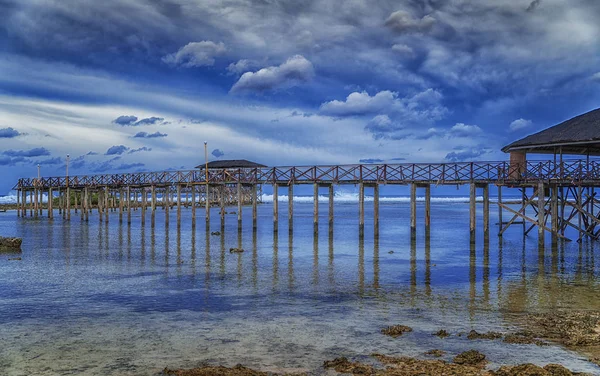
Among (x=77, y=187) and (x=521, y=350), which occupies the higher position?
(x=77, y=187)

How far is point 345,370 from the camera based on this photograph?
838cm

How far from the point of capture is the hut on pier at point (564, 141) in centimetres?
2572

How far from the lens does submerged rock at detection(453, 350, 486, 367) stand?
859 centimetres

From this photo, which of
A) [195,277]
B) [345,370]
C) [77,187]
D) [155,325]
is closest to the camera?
[345,370]

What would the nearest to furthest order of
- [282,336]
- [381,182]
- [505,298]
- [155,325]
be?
[282,336] → [155,325] → [505,298] → [381,182]

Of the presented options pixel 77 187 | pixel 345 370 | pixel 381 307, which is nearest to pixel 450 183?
pixel 381 307

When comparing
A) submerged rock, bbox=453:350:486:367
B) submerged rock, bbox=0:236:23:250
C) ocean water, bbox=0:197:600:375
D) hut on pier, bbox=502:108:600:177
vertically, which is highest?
hut on pier, bbox=502:108:600:177

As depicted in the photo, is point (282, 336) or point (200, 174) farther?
point (200, 174)

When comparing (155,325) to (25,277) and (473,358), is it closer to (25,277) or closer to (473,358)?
(473,358)

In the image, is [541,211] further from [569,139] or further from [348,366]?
[348,366]

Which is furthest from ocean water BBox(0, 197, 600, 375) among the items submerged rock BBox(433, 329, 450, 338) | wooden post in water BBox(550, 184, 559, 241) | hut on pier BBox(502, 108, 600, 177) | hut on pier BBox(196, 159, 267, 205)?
hut on pier BBox(196, 159, 267, 205)

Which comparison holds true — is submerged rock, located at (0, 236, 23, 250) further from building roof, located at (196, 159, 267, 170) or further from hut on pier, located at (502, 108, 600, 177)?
building roof, located at (196, 159, 267, 170)

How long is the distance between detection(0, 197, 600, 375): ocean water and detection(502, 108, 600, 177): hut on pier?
17.3 feet

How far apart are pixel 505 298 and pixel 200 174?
107 ft
